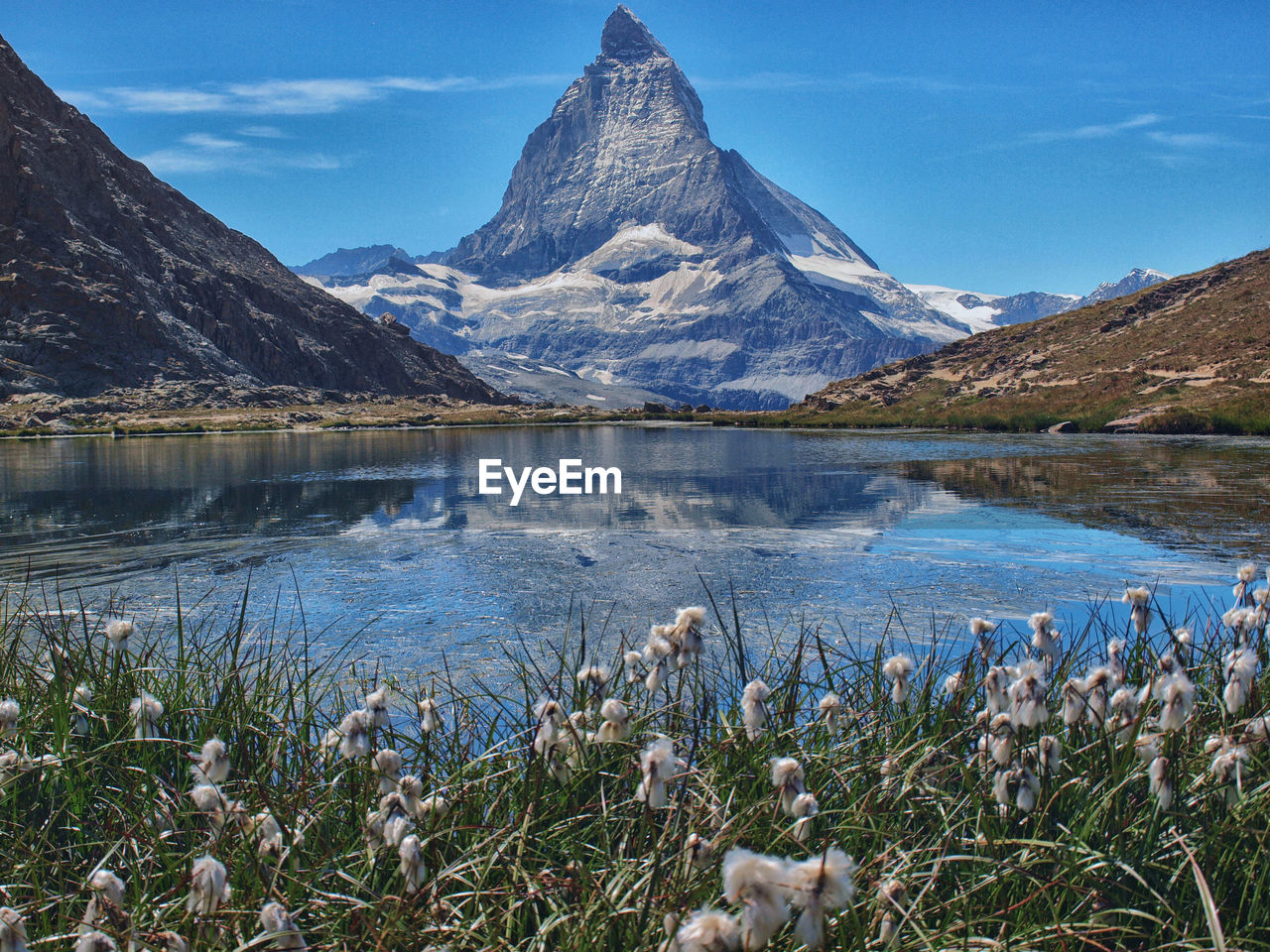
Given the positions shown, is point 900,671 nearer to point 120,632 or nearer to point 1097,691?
point 1097,691

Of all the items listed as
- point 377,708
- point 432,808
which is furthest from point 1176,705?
point 377,708

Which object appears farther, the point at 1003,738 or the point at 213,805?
the point at 1003,738

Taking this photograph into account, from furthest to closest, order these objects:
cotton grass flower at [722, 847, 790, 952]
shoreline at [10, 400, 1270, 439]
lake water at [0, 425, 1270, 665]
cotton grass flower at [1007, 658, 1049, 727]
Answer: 1. shoreline at [10, 400, 1270, 439]
2. lake water at [0, 425, 1270, 665]
3. cotton grass flower at [1007, 658, 1049, 727]
4. cotton grass flower at [722, 847, 790, 952]

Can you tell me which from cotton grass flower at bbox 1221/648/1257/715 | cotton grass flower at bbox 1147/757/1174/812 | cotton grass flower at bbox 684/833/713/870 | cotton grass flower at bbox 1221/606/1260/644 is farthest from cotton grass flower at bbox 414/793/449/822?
cotton grass flower at bbox 1221/606/1260/644

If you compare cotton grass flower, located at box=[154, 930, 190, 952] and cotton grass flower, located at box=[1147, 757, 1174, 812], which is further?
cotton grass flower, located at box=[1147, 757, 1174, 812]

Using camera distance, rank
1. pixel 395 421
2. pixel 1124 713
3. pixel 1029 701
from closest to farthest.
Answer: pixel 1029 701, pixel 1124 713, pixel 395 421

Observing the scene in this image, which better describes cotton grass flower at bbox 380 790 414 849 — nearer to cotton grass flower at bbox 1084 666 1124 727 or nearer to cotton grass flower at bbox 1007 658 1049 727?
cotton grass flower at bbox 1007 658 1049 727

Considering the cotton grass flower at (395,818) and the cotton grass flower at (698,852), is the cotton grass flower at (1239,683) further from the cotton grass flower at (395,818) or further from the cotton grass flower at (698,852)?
the cotton grass flower at (395,818)

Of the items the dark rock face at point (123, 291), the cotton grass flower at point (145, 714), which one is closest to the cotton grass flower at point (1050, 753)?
the cotton grass flower at point (145, 714)
